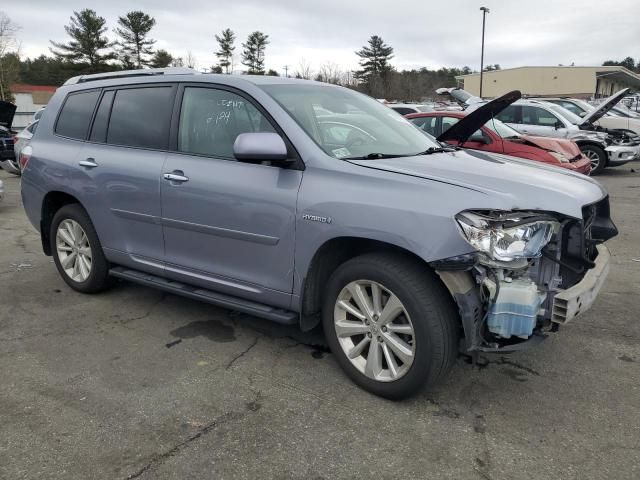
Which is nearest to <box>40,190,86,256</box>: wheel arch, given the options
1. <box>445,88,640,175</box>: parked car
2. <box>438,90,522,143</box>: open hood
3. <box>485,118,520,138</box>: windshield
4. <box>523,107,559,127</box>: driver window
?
<box>438,90,522,143</box>: open hood

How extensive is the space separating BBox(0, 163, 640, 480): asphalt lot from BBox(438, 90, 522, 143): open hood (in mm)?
1772

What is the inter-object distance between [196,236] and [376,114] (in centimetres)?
162

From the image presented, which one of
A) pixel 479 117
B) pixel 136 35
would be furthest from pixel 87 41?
pixel 479 117

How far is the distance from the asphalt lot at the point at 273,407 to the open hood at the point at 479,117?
1772 mm

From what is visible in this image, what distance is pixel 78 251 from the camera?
4.80m

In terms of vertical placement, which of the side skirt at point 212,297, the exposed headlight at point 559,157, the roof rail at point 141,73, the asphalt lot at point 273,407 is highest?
the roof rail at point 141,73

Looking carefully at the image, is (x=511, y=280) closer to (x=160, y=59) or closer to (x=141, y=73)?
(x=141, y=73)

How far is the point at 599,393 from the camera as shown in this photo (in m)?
3.19

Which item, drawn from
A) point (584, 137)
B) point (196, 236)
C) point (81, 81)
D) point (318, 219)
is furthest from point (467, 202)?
point (584, 137)

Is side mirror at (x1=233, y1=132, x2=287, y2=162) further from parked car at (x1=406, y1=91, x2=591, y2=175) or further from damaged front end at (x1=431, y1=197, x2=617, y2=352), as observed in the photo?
parked car at (x1=406, y1=91, x2=591, y2=175)

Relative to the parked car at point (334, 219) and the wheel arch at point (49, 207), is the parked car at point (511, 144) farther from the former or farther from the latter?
the wheel arch at point (49, 207)

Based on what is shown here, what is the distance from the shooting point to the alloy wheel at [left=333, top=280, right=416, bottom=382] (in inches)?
117

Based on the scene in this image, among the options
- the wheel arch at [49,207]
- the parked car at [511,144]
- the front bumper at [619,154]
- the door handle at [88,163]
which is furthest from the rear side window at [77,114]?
the front bumper at [619,154]

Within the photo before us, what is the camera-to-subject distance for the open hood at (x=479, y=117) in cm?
434
